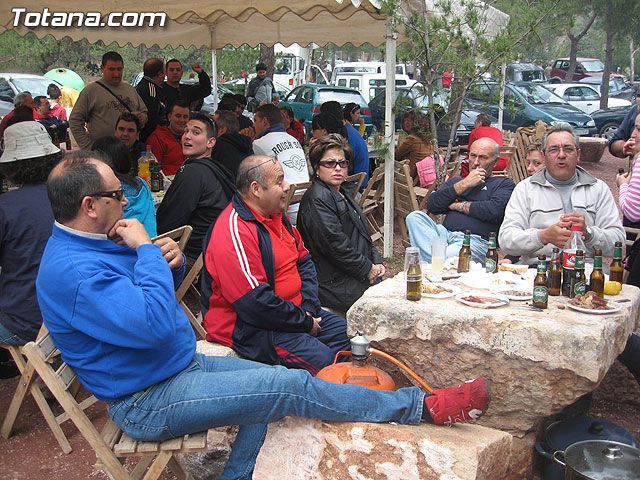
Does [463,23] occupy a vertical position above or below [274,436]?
above

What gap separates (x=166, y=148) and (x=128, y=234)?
13.8ft

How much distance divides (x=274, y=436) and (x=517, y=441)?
4.15ft

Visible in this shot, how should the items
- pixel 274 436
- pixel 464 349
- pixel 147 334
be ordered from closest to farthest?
pixel 147 334 < pixel 274 436 < pixel 464 349

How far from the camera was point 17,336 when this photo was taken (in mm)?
3496

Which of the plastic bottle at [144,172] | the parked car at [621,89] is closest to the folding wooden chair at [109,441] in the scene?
→ the plastic bottle at [144,172]

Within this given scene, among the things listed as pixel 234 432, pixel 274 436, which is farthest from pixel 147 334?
pixel 234 432

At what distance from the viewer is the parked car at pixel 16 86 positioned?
1472 centimetres

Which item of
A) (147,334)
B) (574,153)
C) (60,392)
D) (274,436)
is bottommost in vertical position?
(274,436)

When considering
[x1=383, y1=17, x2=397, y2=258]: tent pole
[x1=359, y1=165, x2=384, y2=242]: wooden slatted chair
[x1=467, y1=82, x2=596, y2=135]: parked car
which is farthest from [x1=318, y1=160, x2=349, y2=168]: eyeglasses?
[x1=467, y1=82, x2=596, y2=135]: parked car

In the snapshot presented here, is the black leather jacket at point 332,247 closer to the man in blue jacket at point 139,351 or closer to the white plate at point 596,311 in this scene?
the white plate at point 596,311

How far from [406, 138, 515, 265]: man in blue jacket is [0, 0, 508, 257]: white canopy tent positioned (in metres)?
1.85

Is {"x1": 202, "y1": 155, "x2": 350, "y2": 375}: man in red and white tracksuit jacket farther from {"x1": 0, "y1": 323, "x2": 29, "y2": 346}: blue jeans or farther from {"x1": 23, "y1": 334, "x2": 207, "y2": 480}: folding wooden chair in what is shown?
{"x1": 0, "y1": 323, "x2": 29, "y2": 346}: blue jeans

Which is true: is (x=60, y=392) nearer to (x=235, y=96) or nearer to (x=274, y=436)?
(x=274, y=436)

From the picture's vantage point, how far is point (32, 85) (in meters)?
15.6
